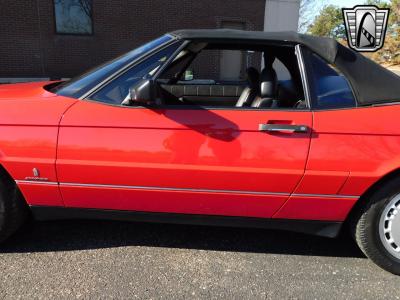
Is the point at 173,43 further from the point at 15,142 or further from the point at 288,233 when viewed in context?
the point at 288,233

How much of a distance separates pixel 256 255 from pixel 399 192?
3.52 feet

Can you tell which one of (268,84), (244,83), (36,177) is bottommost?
(36,177)

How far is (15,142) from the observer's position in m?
2.52

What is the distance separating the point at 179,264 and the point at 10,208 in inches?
47.9

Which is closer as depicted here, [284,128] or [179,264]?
[284,128]

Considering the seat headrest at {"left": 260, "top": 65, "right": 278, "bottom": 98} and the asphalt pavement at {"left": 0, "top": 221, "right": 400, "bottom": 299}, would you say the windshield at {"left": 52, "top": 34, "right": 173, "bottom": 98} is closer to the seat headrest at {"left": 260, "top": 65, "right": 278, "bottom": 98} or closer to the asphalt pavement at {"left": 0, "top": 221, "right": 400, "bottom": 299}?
the seat headrest at {"left": 260, "top": 65, "right": 278, "bottom": 98}

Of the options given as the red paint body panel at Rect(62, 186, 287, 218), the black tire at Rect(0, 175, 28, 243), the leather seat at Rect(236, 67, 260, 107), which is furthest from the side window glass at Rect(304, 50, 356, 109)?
the black tire at Rect(0, 175, 28, 243)

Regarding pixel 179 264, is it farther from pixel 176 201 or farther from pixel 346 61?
pixel 346 61

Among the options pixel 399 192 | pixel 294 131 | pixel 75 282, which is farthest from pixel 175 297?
pixel 399 192

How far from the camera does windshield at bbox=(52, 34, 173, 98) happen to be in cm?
262

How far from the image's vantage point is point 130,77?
103 inches

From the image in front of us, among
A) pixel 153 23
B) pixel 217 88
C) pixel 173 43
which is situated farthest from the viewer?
pixel 153 23

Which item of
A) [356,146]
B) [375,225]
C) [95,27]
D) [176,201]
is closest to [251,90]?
[356,146]

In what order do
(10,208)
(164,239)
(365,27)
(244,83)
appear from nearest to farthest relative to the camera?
(10,208), (164,239), (244,83), (365,27)
